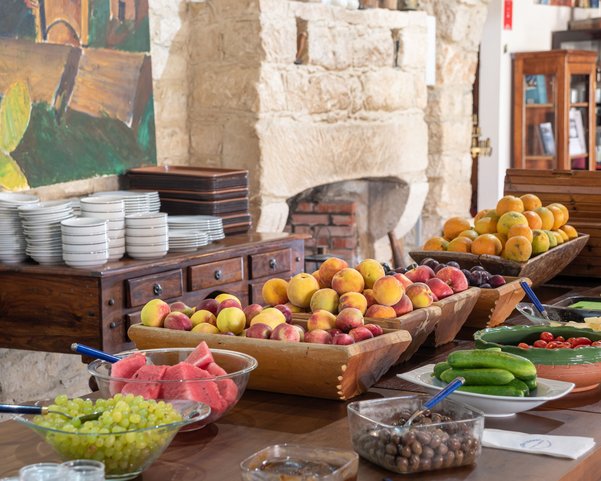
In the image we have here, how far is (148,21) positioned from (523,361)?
323 centimetres

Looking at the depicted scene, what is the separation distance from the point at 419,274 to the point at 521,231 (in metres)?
0.74

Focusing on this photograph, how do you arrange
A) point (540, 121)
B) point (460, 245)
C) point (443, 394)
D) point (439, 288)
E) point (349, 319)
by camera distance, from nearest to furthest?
point (443, 394) < point (349, 319) < point (439, 288) < point (460, 245) < point (540, 121)

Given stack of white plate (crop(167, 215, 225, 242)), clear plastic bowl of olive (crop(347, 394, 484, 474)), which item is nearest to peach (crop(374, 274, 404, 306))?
clear plastic bowl of olive (crop(347, 394, 484, 474))

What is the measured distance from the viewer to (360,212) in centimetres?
662

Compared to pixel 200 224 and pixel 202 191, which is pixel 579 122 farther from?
pixel 200 224

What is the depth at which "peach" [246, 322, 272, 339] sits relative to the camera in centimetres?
203

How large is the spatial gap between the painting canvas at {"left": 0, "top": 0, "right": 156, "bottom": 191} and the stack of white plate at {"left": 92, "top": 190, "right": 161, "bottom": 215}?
0.18 metres

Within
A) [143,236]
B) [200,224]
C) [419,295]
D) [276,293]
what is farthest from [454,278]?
[200,224]

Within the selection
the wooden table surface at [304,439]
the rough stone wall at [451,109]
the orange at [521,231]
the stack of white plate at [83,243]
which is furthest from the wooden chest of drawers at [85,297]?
the rough stone wall at [451,109]

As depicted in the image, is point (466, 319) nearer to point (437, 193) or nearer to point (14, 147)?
point (14, 147)

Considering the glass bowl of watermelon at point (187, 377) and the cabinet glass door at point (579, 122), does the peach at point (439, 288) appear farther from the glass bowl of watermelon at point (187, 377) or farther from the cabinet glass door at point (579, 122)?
the cabinet glass door at point (579, 122)

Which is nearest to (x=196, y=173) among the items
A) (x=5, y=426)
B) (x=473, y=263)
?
(x=473, y=263)

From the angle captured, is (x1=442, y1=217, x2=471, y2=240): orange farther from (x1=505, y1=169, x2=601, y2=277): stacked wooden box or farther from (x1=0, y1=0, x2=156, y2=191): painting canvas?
(x1=0, y1=0, x2=156, y2=191): painting canvas

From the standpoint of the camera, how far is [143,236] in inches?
148
